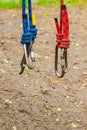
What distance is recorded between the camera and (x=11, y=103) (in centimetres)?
738

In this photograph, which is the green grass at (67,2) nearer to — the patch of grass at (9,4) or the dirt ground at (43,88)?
the patch of grass at (9,4)

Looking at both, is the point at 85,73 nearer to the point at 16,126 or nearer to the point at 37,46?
the point at 37,46

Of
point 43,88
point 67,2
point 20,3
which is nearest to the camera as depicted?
point 43,88

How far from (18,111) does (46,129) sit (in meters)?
0.59

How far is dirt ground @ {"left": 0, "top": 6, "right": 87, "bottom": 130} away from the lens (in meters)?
7.00

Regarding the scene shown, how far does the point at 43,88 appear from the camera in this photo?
7.94 m

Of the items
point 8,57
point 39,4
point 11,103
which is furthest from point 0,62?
point 39,4

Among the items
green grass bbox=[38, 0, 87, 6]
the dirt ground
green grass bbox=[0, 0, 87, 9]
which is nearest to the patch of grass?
green grass bbox=[0, 0, 87, 9]

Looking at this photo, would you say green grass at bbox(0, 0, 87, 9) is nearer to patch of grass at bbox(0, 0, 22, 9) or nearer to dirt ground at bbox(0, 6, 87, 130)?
Result: patch of grass at bbox(0, 0, 22, 9)

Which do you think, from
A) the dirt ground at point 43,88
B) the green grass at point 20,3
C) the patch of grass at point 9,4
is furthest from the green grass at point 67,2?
the dirt ground at point 43,88

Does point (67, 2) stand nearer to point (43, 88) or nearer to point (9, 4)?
point (9, 4)

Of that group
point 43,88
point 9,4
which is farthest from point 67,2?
point 43,88

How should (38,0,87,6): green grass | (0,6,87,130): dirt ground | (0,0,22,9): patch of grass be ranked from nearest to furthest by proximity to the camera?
(0,6,87,130): dirt ground
(0,0,22,9): patch of grass
(38,0,87,6): green grass

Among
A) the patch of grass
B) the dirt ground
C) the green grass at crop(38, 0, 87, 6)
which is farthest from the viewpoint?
the green grass at crop(38, 0, 87, 6)
